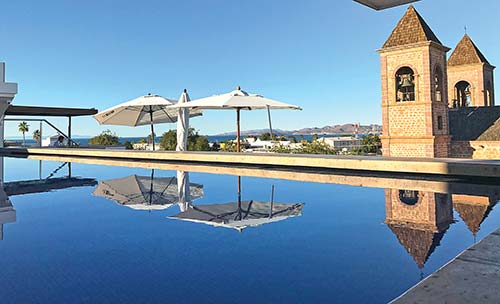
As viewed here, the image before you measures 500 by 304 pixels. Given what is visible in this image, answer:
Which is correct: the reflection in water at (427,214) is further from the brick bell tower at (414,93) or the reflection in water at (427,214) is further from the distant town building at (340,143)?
the brick bell tower at (414,93)

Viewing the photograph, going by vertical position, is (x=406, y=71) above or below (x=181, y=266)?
above

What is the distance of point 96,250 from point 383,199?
4151 millimetres

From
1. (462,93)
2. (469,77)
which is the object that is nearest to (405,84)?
(469,77)

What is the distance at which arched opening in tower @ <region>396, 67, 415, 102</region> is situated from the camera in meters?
22.6

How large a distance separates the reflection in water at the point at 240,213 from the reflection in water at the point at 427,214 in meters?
1.33

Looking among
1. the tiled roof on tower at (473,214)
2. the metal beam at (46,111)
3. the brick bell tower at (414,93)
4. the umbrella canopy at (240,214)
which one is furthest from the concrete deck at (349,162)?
the brick bell tower at (414,93)

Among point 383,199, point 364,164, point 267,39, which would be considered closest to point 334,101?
point 267,39

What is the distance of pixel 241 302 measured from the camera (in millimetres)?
2199

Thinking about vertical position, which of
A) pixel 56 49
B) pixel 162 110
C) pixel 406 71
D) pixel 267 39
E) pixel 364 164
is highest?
pixel 267 39

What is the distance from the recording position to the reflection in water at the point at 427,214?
11.0 feet

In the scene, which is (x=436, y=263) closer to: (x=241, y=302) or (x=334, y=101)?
(x=241, y=302)

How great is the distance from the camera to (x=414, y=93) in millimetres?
22359

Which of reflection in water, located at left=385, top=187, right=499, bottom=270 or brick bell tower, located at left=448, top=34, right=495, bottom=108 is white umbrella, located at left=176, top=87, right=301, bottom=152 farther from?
brick bell tower, located at left=448, top=34, right=495, bottom=108

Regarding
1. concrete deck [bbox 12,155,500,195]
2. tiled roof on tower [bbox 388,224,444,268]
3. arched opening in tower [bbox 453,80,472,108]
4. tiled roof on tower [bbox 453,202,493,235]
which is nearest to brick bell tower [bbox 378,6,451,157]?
arched opening in tower [bbox 453,80,472,108]
